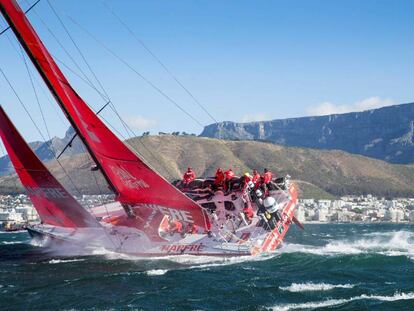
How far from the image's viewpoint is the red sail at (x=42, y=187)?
33.4 meters

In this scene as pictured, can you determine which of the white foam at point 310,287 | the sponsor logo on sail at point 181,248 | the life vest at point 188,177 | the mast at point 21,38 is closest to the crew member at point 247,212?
the sponsor logo on sail at point 181,248

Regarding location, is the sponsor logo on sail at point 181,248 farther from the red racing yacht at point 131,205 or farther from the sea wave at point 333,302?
the sea wave at point 333,302

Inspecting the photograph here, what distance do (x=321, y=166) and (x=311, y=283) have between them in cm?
16447

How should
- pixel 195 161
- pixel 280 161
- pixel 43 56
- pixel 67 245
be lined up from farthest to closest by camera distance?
1. pixel 280 161
2. pixel 195 161
3. pixel 67 245
4. pixel 43 56

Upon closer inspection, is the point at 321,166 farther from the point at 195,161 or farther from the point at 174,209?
the point at 174,209

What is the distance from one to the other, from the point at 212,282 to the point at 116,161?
338 inches

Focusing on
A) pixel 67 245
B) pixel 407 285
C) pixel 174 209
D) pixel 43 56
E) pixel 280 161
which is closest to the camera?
pixel 407 285

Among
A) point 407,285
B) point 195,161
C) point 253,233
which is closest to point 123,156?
point 253,233

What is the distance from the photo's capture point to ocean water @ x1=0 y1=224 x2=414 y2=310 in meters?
19.7

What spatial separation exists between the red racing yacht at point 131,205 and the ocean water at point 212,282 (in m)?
1.10

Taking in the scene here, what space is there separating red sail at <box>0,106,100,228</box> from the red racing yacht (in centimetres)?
6

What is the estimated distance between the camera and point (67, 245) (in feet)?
111

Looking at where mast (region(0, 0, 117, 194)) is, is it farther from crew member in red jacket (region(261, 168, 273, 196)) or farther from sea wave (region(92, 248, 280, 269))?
crew member in red jacket (region(261, 168, 273, 196))

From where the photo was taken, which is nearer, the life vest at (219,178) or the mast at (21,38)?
the mast at (21,38)
